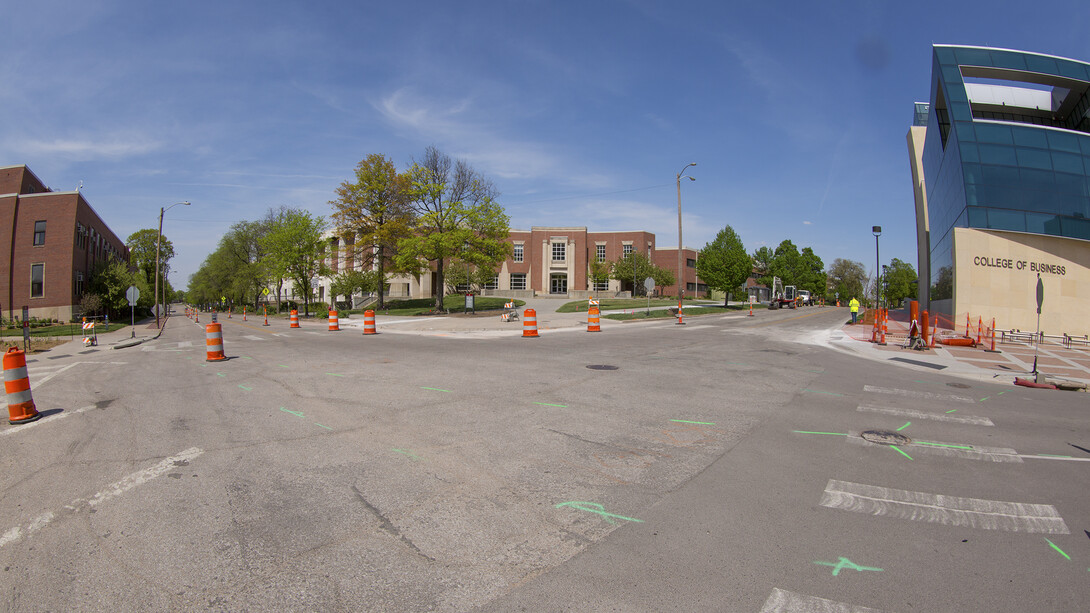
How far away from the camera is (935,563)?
333 centimetres

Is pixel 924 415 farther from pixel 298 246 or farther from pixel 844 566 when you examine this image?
pixel 298 246

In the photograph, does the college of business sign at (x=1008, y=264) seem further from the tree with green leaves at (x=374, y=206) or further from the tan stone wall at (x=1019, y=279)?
the tree with green leaves at (x=374, y=206)

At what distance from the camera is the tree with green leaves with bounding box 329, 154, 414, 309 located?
4478 centimetres

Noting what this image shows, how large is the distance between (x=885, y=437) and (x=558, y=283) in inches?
2730

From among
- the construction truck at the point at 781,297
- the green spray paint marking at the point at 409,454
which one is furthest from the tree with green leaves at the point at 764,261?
the green spray paint marking at the point at 409,454

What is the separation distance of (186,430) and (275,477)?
2661 millimetres

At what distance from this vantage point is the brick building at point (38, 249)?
45219 mm

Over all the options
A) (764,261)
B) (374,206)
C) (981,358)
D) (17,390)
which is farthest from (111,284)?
(764,261)

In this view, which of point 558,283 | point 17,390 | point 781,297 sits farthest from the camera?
point 558,283

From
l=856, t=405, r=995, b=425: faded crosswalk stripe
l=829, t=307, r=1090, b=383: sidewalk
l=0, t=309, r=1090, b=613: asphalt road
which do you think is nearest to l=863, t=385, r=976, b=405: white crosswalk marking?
l=0, t=309, r=1090, b=613: asphalt road

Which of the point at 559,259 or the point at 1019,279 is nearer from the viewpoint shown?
the point at 1019,279

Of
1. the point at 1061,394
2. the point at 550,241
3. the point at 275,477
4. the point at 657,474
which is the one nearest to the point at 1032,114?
the point at 1061,394

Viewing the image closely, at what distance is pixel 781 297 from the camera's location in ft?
215

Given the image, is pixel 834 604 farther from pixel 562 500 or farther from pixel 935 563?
pixel 562 500
